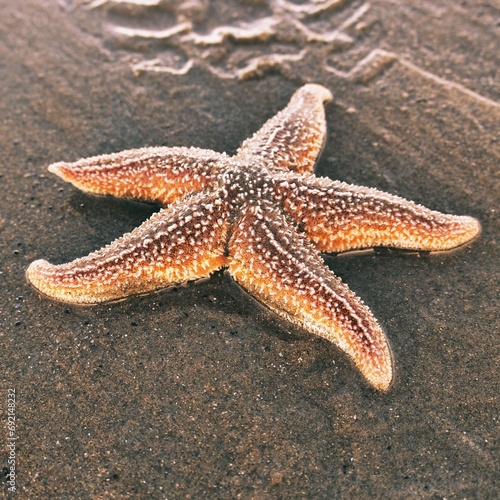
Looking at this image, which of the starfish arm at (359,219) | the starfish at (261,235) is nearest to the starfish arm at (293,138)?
the starfish at (261,235)

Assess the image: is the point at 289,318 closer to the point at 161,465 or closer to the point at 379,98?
the point at 161,465

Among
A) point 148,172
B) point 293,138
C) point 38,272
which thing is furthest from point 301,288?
point 38,272

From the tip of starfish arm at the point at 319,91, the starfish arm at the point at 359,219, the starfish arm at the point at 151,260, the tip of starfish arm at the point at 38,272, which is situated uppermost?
the tip of starfish arm at the point at 319,91

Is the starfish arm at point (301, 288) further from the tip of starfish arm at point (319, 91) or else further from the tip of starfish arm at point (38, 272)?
the tip of starfish arm at point (319, 91)

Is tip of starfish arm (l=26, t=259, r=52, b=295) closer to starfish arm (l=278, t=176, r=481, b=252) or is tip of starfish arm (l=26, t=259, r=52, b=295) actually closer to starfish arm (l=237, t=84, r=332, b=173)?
starfish arm (l=237, t=84, r=332, b=173)

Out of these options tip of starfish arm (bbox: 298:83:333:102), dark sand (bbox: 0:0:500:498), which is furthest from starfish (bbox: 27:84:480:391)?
tip of starfish arm (bbox: 298:83:333:102)

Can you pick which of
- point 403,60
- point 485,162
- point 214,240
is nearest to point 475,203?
point 485,162
